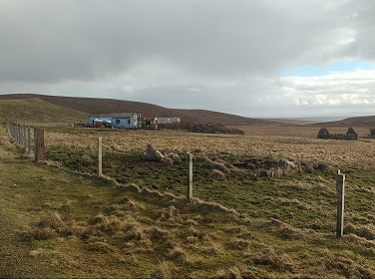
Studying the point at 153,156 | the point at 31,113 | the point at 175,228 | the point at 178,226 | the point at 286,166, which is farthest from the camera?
the point at 31,113

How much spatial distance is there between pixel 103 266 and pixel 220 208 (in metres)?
4.55

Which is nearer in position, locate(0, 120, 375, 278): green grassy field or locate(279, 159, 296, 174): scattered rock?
locate(0, 120, 375, 278): green grassy field

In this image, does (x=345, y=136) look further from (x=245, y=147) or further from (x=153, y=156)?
(x=153, y=156)

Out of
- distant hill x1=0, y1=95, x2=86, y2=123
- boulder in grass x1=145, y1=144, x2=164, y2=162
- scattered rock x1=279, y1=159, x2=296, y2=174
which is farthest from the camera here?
distant hill x1=0, y1=95, x2=86, y2=123

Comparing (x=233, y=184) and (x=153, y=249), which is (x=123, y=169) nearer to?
(x=233, y=184)

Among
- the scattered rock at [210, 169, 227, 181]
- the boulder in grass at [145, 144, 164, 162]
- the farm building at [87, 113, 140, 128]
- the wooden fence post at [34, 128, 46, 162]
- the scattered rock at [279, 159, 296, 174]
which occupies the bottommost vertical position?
the scattered rock at [210, 169, 227, 181]

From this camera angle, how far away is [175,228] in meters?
8.23

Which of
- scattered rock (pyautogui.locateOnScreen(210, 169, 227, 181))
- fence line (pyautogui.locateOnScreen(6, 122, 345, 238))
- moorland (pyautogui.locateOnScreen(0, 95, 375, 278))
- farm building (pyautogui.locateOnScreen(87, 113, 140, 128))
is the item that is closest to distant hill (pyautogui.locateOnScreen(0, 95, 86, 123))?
farm building (pyautogui.locateOnScreen(87, 113, 140, 128))

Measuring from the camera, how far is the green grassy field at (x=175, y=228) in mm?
5938

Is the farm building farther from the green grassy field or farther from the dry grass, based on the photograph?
the green grassy field

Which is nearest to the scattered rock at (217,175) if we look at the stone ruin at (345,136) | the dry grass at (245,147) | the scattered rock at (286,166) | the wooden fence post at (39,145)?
the dry grass at (245,147)

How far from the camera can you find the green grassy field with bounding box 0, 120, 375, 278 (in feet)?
19.5

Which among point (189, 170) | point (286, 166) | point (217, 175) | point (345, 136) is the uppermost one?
point (189, 170)

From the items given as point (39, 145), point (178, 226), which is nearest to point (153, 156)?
point (39, 145)
